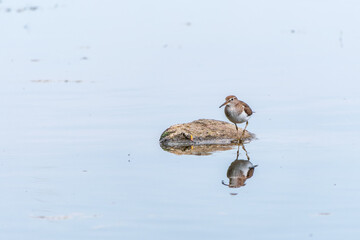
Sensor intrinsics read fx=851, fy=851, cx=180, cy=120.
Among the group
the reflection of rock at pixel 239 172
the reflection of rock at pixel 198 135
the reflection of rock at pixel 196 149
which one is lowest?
the reflection of rock at pixel 239 172

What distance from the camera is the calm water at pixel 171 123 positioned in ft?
37.3

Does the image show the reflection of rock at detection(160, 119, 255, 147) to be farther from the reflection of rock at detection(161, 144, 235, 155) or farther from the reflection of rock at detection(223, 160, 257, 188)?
the reflection of rock at detection(223, 160, 257, 188)

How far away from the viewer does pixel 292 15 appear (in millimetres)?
37375

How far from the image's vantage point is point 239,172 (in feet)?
45.8

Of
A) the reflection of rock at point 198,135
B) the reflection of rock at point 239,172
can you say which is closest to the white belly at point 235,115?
the reflection of rock at point 198,135

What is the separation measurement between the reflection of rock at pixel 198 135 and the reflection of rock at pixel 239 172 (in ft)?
6.06

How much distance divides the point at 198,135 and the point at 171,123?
1.34 metres

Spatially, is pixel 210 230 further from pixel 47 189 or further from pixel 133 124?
pixel 133 124

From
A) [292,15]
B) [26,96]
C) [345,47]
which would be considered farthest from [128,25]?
[26,96]

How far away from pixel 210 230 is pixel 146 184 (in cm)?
251

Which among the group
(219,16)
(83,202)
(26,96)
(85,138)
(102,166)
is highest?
(219,16)

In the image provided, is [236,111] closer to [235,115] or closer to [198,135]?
[235,115]

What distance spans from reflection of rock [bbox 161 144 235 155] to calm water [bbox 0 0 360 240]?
329 mm

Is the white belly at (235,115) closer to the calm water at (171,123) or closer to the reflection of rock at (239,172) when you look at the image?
the calm water at (171,123)
